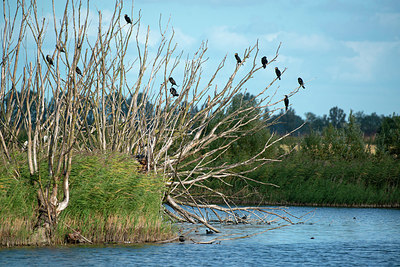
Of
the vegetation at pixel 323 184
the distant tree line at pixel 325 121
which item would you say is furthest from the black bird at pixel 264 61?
the distant tree line at pixel 325 121

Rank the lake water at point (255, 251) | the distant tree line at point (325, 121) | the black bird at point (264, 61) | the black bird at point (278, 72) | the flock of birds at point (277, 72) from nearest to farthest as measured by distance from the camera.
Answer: the lake water at point (255, 251) → the black bird at point (264, 61) → the flock of birds at point (277, 72) → the black bird at point (278, 72) → the distant tree line at point (325, 121)

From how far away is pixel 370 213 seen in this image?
83.2 feet

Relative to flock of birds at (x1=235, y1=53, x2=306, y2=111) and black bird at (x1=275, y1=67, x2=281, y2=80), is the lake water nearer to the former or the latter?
flock of birds at (x1=235, y1=53, x2=306, y2=111)

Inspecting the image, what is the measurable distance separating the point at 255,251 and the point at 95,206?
3849mm

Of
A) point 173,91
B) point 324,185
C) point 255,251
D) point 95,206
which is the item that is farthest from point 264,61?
point 324,185

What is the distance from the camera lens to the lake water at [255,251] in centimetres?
1120

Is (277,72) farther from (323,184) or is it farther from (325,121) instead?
(325,121)

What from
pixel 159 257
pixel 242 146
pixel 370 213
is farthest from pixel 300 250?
pixel 242 146

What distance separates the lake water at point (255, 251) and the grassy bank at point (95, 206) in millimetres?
384

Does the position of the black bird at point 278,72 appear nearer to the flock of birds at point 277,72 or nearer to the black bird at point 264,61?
the flock of birds at point 277,72

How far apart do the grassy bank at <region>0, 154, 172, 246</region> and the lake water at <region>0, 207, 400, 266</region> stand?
38 centimetres

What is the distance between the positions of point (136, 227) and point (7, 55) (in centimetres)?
478

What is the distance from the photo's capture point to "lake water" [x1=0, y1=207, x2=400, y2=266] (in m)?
11.2

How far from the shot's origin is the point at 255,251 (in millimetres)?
13578
